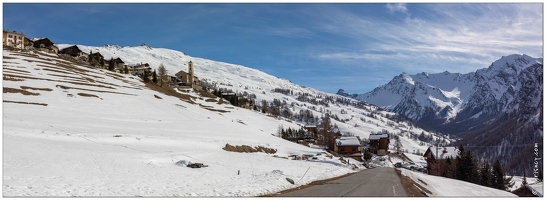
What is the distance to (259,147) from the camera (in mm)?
67312

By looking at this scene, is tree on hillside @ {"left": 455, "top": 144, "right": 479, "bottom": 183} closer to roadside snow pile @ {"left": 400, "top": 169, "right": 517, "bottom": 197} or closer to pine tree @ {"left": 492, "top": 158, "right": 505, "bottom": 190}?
pine tree @ {"left": 492, "top": 158, "right": 505, "bottom": 190}

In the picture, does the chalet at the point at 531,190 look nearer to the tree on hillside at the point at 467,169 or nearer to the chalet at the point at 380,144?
the tree on hillside at the point at 467,169

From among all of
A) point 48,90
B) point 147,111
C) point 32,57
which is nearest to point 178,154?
point 147,111

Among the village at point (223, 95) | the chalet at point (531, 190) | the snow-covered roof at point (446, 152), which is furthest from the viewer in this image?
the village at point (223, 95)

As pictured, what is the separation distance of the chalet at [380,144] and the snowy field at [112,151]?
→ 99035 mm

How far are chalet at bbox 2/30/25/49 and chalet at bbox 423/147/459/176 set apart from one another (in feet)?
515

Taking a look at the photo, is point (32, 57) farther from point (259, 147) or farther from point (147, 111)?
point (259, 147)

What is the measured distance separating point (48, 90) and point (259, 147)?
5188 centimetres

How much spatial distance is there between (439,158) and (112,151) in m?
88.5

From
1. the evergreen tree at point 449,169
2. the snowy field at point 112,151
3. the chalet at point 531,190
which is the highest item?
the snowy field at point 112,151

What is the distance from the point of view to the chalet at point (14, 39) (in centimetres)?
13712

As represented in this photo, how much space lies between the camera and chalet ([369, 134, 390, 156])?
536 feet

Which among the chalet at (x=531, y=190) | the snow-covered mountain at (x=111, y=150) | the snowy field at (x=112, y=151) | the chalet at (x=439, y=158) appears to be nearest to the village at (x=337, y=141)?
the chalet at (x=439, y=158)

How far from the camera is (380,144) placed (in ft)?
545
